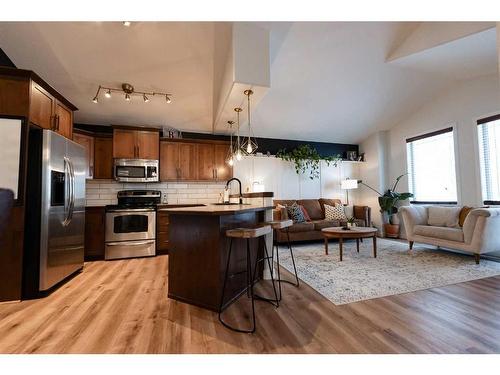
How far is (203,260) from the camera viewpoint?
225 cm

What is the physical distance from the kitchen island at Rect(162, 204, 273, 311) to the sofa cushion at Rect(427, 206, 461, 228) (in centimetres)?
381

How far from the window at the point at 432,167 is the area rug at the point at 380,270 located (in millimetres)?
1300

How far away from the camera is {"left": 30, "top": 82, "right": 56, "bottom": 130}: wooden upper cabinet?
2529 millimetres

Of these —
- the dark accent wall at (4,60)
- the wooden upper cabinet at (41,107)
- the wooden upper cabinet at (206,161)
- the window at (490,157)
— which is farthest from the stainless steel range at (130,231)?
the window at (490,157)

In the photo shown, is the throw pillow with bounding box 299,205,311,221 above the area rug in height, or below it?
above

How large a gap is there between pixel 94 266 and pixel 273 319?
309 cm

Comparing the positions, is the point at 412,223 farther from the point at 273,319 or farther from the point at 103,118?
the point at 103,118

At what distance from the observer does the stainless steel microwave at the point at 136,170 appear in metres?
4.32

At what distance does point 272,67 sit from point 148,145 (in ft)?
8.66

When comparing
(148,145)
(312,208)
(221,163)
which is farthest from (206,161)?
(312,208)

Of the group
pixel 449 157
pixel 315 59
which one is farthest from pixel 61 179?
pixel 449 157

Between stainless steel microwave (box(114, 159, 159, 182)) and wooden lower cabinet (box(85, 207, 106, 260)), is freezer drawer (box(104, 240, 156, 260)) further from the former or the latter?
stainless steel microwave (box(114, 159, 159, 182))

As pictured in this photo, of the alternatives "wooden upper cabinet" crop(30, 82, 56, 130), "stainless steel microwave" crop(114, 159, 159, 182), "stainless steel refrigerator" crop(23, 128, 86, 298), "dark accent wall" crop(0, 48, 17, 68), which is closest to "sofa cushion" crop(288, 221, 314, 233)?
"stainless steel microwave" crop(114, 159, 159, 182)

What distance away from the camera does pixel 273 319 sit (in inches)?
78.6
